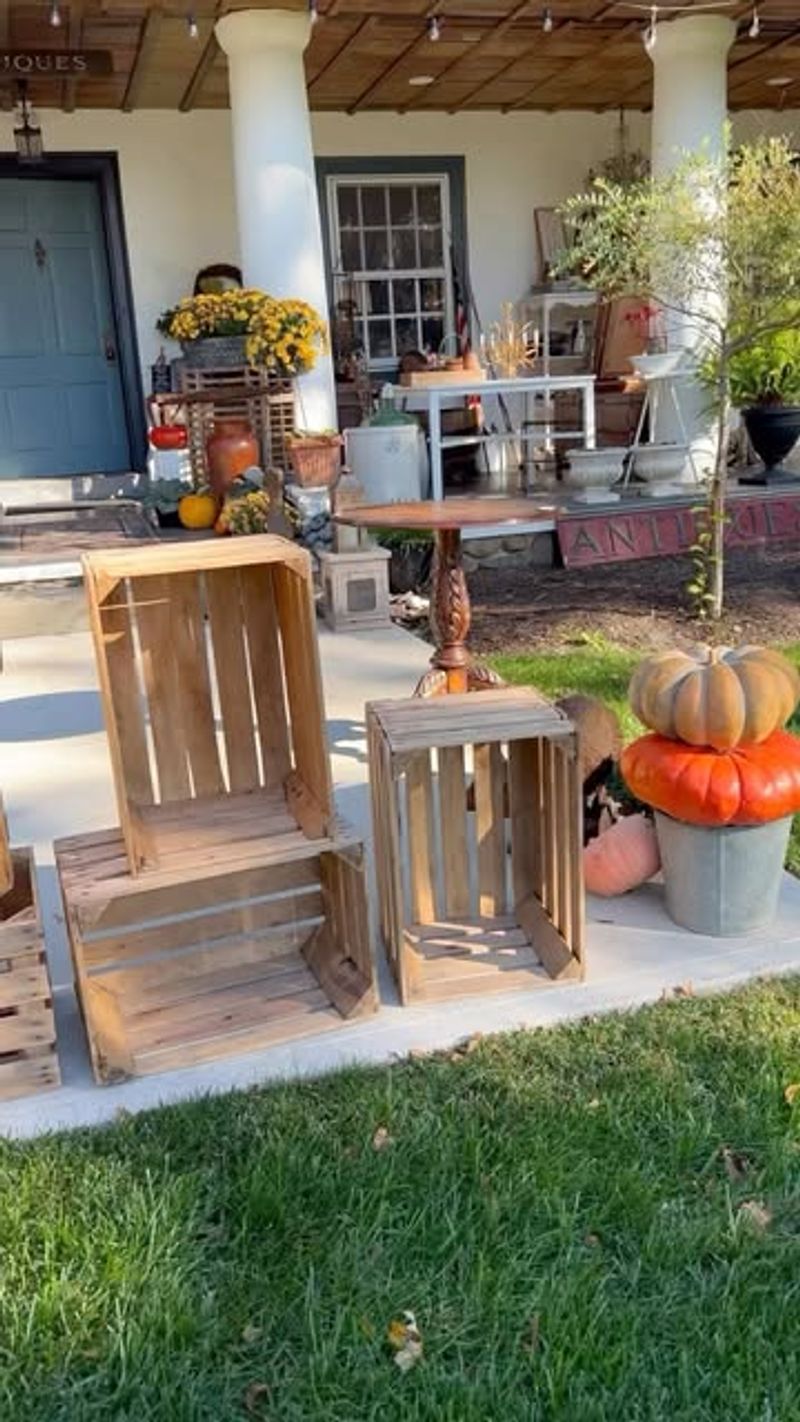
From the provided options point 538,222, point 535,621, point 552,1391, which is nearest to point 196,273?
point 538,222

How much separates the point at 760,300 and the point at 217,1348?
13.4ft

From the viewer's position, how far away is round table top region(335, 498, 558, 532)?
3.34m

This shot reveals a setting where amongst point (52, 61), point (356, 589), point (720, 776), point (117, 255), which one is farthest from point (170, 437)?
point (720, 776)

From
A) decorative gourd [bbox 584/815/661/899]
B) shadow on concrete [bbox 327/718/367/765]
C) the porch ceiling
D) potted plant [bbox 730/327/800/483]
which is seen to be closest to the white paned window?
the porch ceiling

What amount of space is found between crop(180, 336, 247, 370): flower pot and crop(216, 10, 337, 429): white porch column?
0.38 meters

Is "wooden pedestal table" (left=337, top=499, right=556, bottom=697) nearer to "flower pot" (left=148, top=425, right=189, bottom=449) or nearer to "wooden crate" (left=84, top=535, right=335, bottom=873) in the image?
"wooden crate" (left=84, top=535, right=335, bottom=873)

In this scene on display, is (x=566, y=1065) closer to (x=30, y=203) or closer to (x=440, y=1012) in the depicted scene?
(x=440, y=1012)

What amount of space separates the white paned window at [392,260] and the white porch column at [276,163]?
2292 millimetres

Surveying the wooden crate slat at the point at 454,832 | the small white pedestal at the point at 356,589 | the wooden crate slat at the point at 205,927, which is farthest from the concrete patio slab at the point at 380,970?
the small white pedestal at the point at 356,589

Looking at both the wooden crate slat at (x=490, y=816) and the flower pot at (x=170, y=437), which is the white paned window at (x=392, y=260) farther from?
the wooden crate slat at (x=490, y=816)

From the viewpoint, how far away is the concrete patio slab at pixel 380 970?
219cm

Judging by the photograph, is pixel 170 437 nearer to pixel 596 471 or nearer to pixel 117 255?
pixel 117 255

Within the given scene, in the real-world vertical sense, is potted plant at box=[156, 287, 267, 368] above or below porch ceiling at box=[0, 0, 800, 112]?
below

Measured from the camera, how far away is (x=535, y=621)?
217 inches
